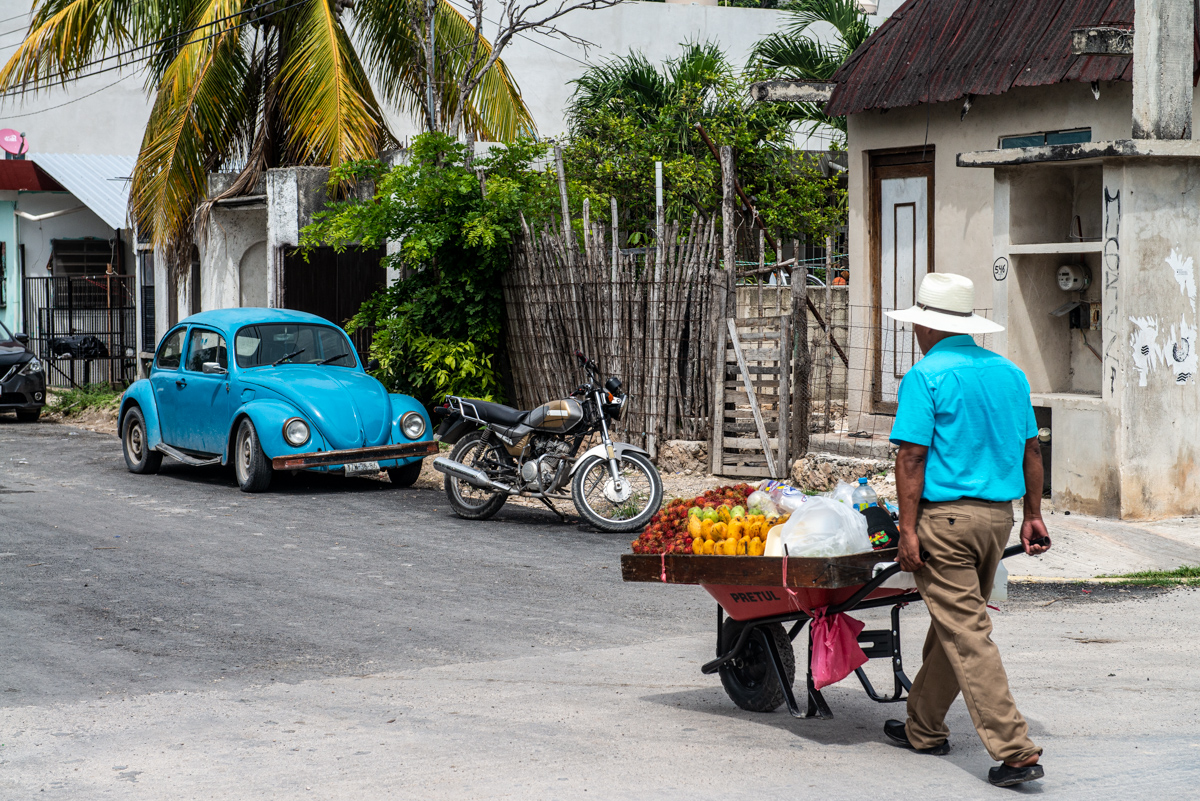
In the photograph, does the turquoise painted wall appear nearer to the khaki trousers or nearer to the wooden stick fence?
the wooden stick fence

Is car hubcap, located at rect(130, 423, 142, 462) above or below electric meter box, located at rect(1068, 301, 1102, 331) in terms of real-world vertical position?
below

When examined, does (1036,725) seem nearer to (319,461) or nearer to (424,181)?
(319,461)

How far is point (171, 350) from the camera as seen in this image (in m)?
13.9

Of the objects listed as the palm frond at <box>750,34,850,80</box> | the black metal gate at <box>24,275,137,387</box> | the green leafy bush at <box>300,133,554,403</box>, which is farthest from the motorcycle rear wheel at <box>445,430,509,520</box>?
the black metal gate at <box>24,275,137,387</box>

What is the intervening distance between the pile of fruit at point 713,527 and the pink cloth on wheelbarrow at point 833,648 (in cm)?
38

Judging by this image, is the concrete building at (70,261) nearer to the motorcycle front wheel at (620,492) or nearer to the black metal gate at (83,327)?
the black metal gate at (83,327)

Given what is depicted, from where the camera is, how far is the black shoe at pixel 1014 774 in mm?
4426

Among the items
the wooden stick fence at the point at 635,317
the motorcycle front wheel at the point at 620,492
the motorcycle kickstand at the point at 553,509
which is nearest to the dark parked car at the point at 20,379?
the wooden stick fence at the point at 635,317

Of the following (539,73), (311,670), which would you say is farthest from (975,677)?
(539,73)

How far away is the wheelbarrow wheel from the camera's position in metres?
5.39

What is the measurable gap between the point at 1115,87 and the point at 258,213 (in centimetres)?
1373

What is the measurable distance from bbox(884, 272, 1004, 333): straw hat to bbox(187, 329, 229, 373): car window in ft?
30.7

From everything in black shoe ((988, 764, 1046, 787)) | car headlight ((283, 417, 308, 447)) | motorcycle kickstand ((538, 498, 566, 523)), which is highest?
car headlight ((283, 417, 308, 447))

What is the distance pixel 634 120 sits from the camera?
2016 centimetres
